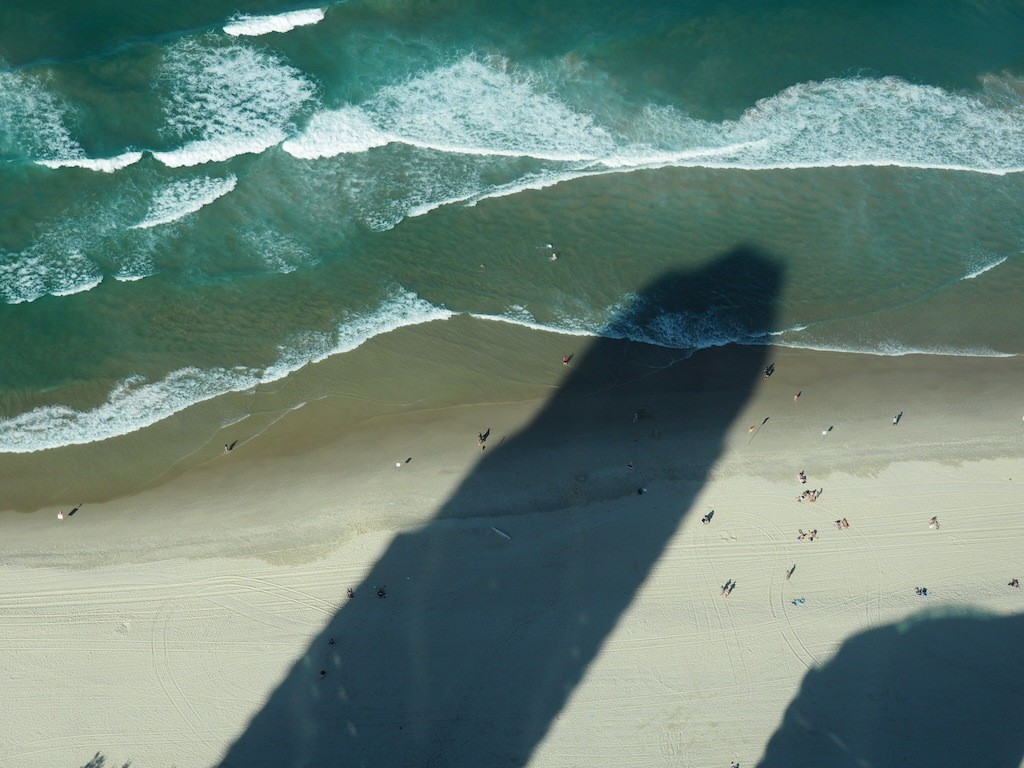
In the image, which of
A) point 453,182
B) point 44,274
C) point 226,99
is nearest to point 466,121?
point 453,182

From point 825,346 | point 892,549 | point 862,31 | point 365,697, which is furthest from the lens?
point 862,31

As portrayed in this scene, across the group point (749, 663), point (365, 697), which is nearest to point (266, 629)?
point (365, 697)

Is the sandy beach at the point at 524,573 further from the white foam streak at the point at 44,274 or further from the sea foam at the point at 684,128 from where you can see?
the sea foam at the point at 684,128

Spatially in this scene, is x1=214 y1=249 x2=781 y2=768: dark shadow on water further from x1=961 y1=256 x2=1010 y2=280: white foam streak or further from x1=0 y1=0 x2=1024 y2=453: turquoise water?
x1=961 y1=256 x2=1010 y2=280: white foam streak

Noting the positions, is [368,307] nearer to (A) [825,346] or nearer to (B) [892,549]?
(A) [825,346]

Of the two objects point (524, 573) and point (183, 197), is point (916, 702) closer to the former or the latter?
point (524, 573)

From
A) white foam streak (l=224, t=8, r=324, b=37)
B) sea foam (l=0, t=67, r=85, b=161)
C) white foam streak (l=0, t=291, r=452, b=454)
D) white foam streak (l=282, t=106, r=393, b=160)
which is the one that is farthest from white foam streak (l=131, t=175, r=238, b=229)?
white foam streak (l=224, t=8, r=324, b=37)
